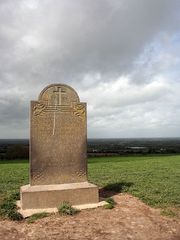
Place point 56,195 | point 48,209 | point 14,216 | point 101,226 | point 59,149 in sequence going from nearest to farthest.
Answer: point 101,226 → point 14,216 → point 48,209 → point 56,195 → point 59,149

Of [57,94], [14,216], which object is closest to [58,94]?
[57,94]

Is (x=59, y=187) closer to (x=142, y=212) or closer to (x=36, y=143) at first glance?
(x=36, y=143)

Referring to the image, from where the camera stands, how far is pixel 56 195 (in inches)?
352

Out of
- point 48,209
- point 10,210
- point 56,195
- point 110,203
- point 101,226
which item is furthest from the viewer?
point 110,203

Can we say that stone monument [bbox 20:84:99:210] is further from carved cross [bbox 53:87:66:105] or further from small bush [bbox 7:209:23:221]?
small bush [bbox 7:209:23:221]

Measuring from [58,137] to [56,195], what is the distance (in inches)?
60.7

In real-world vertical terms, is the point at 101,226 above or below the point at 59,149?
below

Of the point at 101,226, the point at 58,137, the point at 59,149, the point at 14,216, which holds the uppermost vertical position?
the point at 58,137

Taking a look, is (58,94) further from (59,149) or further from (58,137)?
(59,149)

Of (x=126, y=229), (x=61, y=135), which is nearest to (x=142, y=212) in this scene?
(x=126, y=229)

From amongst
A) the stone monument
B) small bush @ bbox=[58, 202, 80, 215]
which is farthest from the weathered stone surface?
small bush @ bbox=[58, 202, 80, 215]

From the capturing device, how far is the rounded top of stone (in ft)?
31.1

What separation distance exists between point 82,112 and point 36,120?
4.29 ft

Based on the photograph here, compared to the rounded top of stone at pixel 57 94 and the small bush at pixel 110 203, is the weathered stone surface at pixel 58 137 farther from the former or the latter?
the small bush at pixel 110 203
